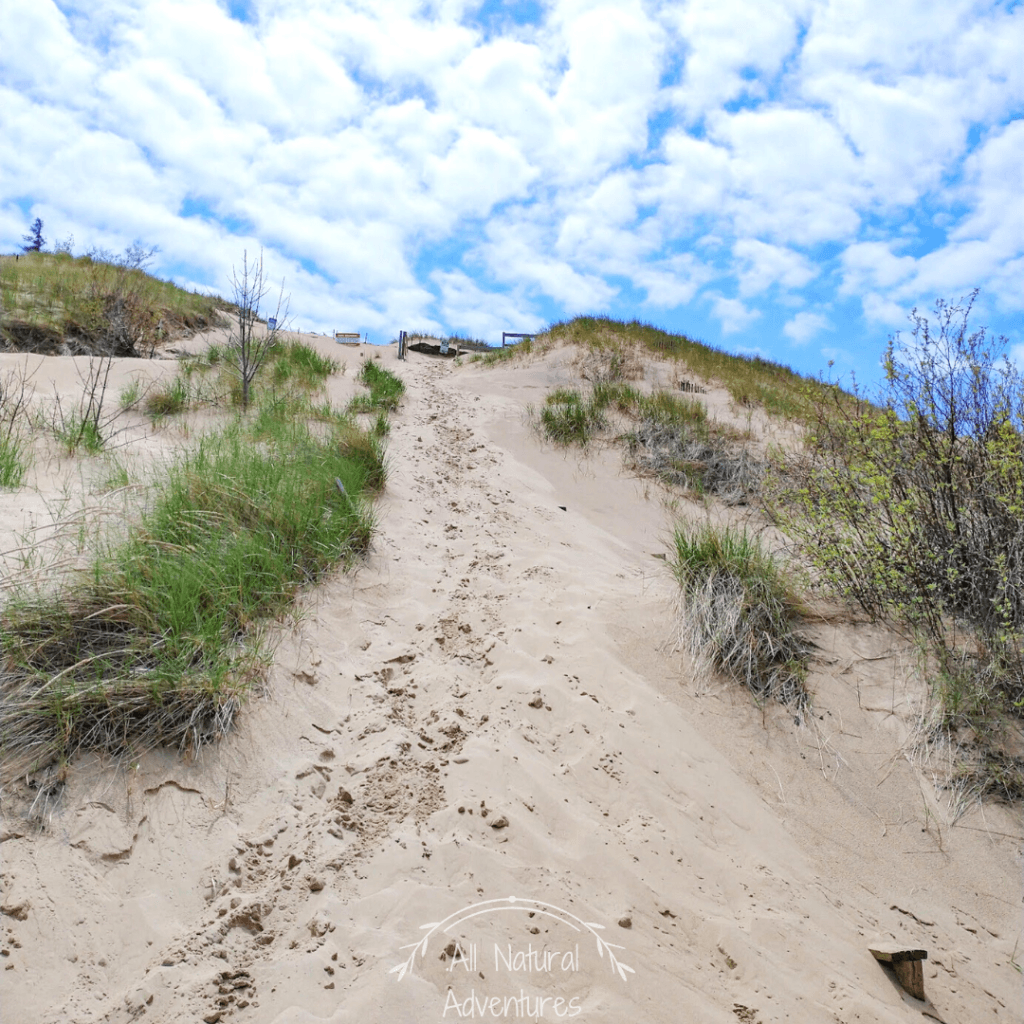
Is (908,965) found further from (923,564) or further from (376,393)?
(376,393)

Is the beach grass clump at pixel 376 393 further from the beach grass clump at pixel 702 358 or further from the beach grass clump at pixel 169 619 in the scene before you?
the beach grass clump at pixel 702 358

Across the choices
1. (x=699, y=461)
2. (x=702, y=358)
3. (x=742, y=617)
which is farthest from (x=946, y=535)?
(x=702, y=358)

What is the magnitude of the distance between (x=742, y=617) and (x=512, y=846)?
2269 millimetres

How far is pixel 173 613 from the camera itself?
2928 millimetres

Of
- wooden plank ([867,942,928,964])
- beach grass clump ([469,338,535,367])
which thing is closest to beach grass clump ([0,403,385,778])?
wooden plank ([867,942,928,964])

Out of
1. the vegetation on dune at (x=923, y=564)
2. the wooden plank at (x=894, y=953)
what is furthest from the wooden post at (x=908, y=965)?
the vegetation on dune at (x=923, y=564)

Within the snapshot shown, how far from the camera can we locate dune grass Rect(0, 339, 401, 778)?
250 centimetres

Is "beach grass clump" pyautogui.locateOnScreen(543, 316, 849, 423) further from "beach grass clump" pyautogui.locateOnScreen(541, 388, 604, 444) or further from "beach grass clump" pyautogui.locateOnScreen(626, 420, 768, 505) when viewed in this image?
"beach grass clump" pyautogui.locateOnScreen(541, 388, 604, 444)

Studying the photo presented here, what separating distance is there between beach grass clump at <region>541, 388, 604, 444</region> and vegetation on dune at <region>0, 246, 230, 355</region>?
6151 mm

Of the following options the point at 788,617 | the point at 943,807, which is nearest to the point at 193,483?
the point at 788,617

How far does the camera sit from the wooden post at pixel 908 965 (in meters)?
2.30

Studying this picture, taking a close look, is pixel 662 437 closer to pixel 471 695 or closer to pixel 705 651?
pixel 705 651

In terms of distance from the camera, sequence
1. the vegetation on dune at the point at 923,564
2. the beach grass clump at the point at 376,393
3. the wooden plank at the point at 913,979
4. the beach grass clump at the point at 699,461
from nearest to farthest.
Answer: the wooden plank at the point at 913,979
the vegetation on dune at the point at 923,564
the beach grass clump at the point at 699,461
the beach grass clump at the point at 376,393

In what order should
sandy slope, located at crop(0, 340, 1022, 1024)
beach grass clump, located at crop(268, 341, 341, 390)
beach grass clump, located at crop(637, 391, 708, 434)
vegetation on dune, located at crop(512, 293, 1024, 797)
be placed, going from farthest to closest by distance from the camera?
beach grass clump, located at crop(637, 391, 708, 434) → beach grass clump, located at crop(268, 341, 341, 390) → vegetation on dune, located at crop(512, 293, 1024, 797) → sandy slope, located at crop(0, 340, 1022, 1024)
